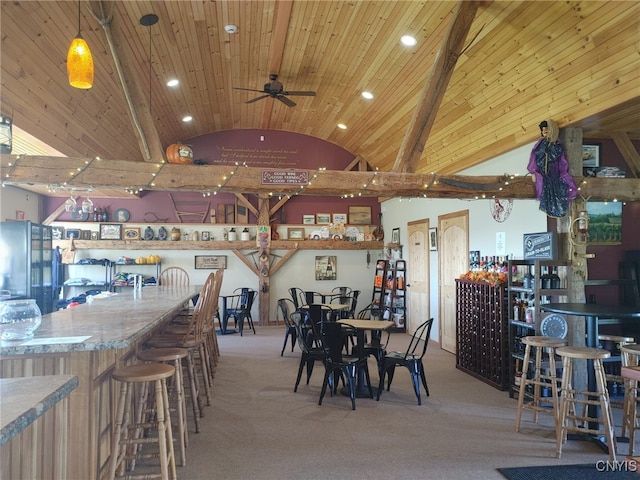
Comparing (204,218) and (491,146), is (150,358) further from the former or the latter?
(204,218)

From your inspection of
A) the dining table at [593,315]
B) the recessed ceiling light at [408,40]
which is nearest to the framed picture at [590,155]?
the dining table at [593,315]

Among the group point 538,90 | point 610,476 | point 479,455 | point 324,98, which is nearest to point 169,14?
point 324,98

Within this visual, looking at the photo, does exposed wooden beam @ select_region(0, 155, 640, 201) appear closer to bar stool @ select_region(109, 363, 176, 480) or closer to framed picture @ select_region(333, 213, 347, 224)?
bar stool @ select_region(109, 363, 176, 480)

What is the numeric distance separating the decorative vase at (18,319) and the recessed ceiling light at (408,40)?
15.0ft

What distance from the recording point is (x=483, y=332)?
18.1ft

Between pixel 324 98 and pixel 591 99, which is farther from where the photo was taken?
pixel 324 98

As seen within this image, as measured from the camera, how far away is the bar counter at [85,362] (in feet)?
7.38

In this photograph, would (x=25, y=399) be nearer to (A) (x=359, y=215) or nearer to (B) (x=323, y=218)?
(B) (x=323, y=218)

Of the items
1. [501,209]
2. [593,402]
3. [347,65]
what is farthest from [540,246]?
[347,65]

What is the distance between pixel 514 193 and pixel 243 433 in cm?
373

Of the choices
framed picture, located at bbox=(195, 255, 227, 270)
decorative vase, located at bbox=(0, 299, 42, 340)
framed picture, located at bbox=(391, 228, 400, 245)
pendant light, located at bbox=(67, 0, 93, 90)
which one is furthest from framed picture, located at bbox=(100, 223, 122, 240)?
decorative vase, located at bbox=(0, 299, 42, 340)

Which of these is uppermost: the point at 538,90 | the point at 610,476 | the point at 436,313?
the point at 538,90

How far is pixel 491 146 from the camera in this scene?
5.90 meters

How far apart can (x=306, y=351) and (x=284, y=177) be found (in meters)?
1.93
